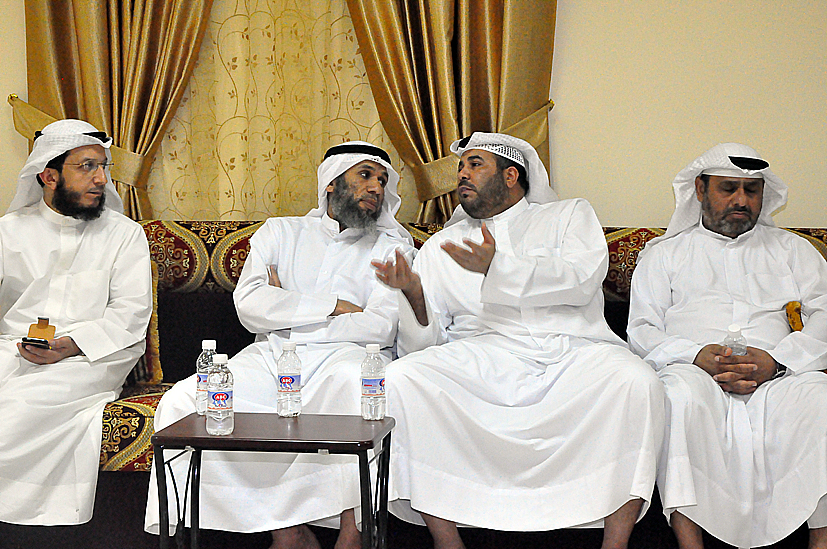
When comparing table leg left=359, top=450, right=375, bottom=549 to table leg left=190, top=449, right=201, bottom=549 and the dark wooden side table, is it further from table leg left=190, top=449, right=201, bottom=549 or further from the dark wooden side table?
table leg left=190, top=449, right=201, bottom=549

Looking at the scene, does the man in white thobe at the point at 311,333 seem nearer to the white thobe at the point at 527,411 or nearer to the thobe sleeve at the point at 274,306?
the thobe sleeve at the point at 274,306

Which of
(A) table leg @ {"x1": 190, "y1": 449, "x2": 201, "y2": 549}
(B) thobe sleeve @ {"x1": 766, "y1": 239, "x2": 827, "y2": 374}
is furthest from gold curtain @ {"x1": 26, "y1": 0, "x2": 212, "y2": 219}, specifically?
(B) thobe sleeve @ {"x1": 766, "y1": 239, "x2": 827, "y2": 374}

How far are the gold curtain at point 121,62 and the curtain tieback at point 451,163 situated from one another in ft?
4.92

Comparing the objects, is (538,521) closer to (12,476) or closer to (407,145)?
(12,476)

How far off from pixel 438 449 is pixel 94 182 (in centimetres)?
203

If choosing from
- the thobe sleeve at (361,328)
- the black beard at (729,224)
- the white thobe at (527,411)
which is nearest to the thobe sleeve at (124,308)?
the thobe sleeve at (361,328)

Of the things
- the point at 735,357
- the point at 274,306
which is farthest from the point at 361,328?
the point at 735,357

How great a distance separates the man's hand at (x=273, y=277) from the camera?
3578 mm

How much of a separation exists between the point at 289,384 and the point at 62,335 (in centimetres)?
143

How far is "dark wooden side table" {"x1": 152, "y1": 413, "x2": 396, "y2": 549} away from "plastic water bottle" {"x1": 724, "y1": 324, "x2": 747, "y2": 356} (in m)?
1.39

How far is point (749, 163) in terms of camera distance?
3.50 m

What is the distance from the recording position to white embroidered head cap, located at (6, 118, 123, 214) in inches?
141

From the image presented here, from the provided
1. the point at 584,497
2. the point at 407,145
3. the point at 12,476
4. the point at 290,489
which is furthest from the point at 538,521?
the point at 407,145

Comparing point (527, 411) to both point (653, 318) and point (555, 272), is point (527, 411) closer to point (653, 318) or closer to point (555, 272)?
point (555, 272)
